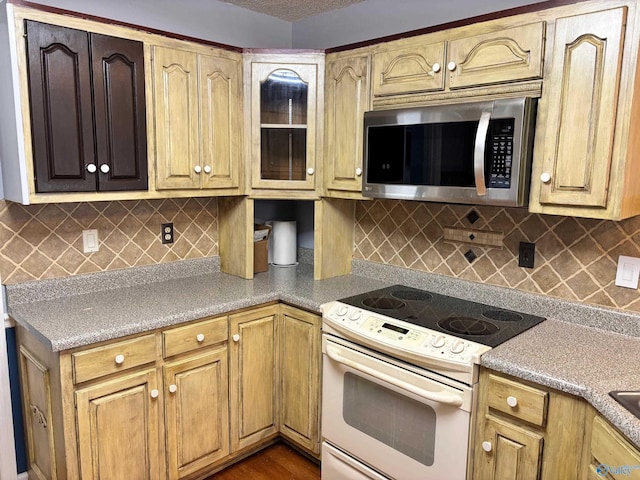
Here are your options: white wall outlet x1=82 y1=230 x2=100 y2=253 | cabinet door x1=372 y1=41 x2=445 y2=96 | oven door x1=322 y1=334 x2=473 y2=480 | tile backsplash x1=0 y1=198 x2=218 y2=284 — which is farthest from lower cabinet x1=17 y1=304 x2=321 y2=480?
cabinet door x1=372 y1=41 x2=445 y2=96

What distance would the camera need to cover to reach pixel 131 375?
1.91m

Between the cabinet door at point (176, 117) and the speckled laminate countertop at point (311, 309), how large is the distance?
566 mm

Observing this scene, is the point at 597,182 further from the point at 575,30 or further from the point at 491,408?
the point at 491,408

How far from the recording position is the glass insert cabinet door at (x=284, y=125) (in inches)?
96.3

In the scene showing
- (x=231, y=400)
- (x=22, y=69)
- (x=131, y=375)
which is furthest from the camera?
(x=231, y=400)

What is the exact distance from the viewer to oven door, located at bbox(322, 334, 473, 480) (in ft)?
5.61

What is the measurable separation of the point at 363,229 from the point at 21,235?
5.67 ft

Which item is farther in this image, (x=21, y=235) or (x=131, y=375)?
(x=21, y=235)

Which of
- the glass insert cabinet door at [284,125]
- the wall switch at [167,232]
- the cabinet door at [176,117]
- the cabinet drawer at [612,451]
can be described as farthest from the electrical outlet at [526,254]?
the wall switch at [167,232]

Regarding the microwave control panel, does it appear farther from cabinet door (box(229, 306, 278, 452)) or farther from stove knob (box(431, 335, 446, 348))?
cabinet door (box(229, 306, 278, 452))

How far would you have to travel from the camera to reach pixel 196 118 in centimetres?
229

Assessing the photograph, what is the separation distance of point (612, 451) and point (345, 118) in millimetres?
1742

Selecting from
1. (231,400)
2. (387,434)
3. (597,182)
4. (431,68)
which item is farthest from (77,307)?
(597,182)

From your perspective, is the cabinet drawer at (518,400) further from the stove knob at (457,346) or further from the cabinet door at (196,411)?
the cabinet door at (196,411)
